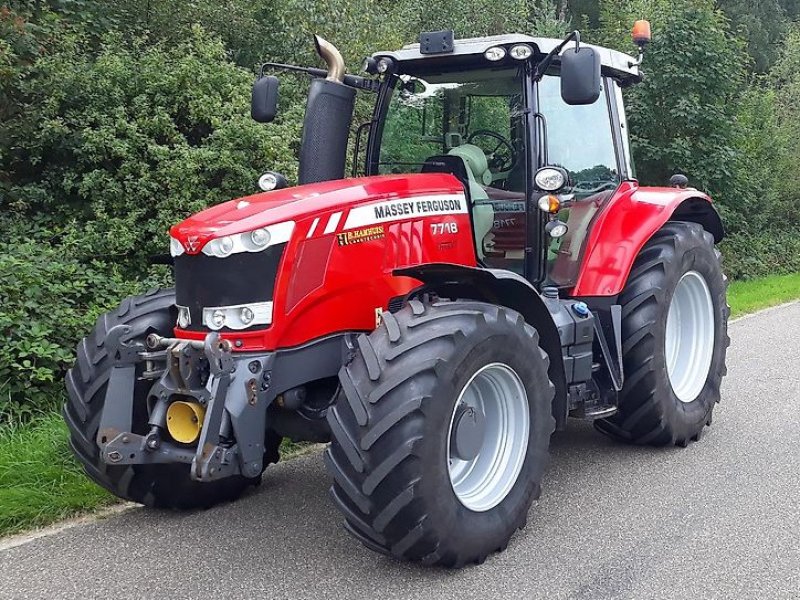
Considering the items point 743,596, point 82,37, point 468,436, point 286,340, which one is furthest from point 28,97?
point 743,596

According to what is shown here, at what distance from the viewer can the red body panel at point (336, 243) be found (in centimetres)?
346

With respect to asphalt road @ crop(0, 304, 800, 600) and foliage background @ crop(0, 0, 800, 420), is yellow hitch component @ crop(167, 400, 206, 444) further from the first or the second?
foliage background @ crop(0, 0, 800, 420)

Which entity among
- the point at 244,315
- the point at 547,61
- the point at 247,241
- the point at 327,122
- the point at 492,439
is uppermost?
the point at 547,61

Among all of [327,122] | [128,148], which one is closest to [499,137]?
[327,122]

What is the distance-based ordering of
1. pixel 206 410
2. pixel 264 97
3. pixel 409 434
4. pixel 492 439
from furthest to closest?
pixel 264 97 → pixel 492 439 → pixel 206 410 → pixel 409 434

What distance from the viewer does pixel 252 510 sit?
416 cm

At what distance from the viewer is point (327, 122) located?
440 centimetres

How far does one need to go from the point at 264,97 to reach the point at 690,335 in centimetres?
318

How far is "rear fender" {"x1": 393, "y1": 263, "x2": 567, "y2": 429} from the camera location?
3.76 m

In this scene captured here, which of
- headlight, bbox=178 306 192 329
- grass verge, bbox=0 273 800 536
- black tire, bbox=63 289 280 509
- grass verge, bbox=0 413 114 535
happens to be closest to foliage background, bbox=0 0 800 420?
grass verge, bbox=0 273 800 536

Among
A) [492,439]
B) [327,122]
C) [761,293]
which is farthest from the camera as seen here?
[761,293]

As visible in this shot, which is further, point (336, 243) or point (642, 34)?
point (642, 34)

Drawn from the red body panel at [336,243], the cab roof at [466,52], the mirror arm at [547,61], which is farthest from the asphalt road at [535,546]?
the cab roof at [466,52]

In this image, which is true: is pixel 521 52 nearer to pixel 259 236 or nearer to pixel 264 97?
pixel 264 97
